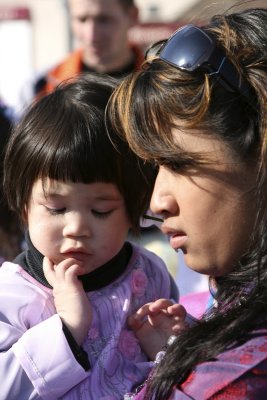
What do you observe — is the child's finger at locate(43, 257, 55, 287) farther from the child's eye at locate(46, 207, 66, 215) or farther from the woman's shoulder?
the woman's shoulder

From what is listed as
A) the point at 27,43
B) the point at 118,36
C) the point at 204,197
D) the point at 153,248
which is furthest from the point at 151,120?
the point at 27,43

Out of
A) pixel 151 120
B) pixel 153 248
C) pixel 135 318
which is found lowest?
pixel 153 248

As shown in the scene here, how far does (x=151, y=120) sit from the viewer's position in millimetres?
1622

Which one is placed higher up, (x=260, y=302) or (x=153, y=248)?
(x=260, y=302)

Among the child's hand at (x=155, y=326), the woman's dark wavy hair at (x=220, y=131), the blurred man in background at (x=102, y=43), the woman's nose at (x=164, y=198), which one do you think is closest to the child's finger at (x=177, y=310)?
the child's hand at (x=155, y=326)

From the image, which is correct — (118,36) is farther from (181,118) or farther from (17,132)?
(181,118)

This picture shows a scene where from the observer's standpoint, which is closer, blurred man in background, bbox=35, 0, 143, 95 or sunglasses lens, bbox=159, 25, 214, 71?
sunglasses lens, bbox=159, 25, 214, 71

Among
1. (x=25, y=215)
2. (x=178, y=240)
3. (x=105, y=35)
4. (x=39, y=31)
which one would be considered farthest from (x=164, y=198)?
(x=39, y=31)

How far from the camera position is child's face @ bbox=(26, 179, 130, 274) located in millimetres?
1976

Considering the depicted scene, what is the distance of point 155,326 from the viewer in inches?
81.5

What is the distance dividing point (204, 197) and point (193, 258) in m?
0.13

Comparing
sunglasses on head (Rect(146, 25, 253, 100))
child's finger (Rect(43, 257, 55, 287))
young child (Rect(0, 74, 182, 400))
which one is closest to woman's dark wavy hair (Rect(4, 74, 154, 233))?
young child (Rect(0, 74, 182, 400))

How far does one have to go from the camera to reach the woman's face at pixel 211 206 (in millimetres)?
1510

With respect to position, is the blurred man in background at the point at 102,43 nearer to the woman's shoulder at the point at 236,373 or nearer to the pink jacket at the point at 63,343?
the pink jacket at the point at 63,343
